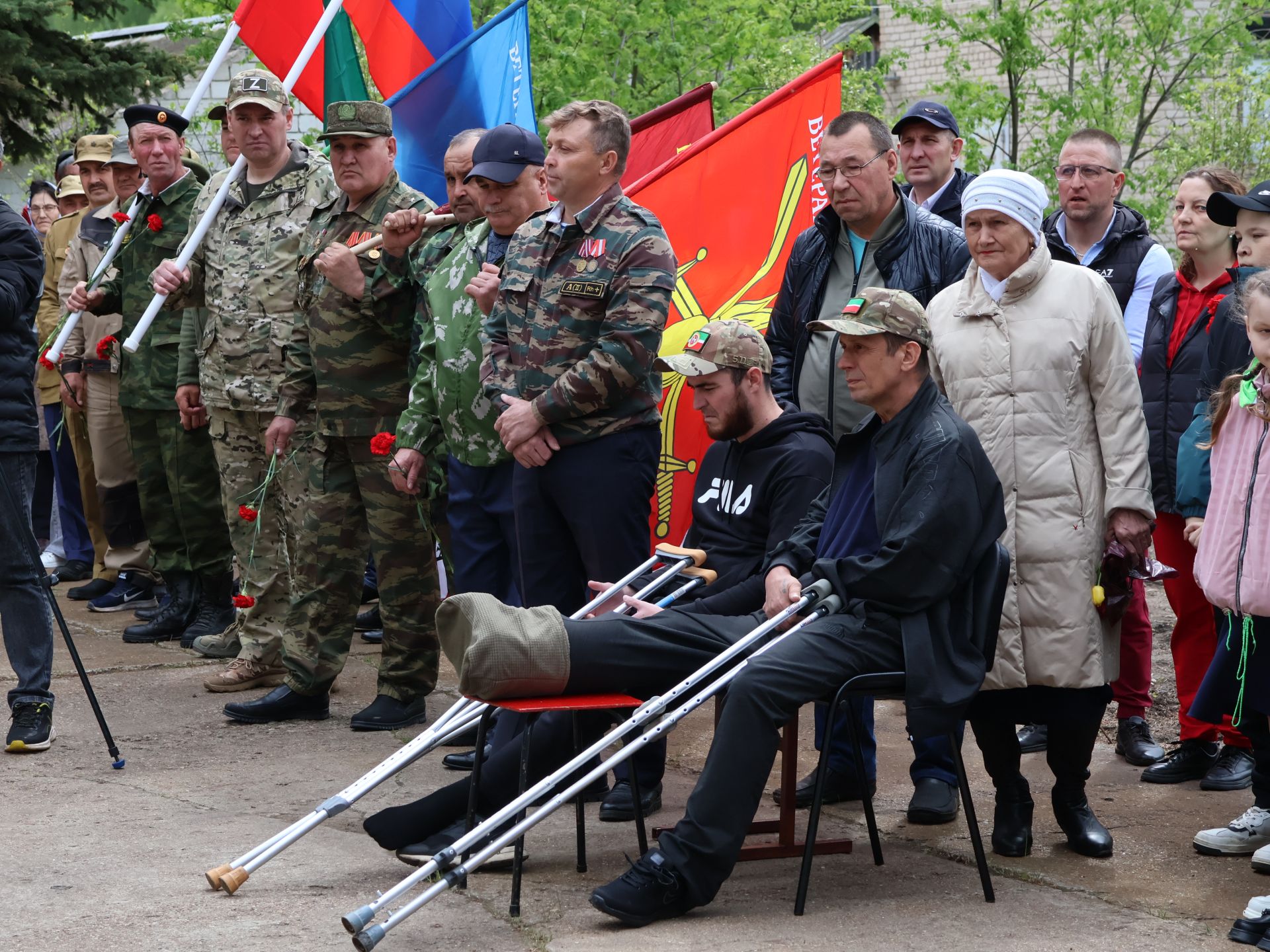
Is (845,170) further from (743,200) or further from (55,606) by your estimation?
(55,606)

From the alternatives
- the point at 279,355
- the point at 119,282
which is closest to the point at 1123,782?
the point at 279,355

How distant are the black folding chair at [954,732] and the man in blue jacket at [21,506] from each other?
333 cm

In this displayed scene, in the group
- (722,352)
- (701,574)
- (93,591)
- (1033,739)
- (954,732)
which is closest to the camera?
(954,732)

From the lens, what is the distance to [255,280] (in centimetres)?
730

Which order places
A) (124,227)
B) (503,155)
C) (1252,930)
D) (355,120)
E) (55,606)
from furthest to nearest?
(124,227), (355,120), (55,606), (503,155), (1252,930)

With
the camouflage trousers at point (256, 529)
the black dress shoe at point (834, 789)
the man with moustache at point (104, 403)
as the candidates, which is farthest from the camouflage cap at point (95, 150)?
the black dress shoe at point (834, 789)

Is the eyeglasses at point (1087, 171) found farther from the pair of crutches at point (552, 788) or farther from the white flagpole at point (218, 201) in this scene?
the white flagpole at point (218, 201)

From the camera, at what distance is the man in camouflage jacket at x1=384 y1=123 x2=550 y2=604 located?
587 cm

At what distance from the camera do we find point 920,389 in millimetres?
4641

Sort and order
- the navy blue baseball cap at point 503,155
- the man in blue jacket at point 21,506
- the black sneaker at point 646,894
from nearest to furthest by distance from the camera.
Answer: the black sneaker at point 646,894
the navy blue baseball cap at point 503,155
the man in blue jacket at point 21,506

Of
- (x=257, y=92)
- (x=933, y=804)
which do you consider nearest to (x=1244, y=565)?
(x=933, y=804)

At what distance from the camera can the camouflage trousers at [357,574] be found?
21.5 feet

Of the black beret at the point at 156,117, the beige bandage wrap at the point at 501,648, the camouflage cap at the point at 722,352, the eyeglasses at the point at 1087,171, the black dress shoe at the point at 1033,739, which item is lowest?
the black dress shoe at the point at 1033,739

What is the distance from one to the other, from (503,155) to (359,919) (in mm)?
3057
